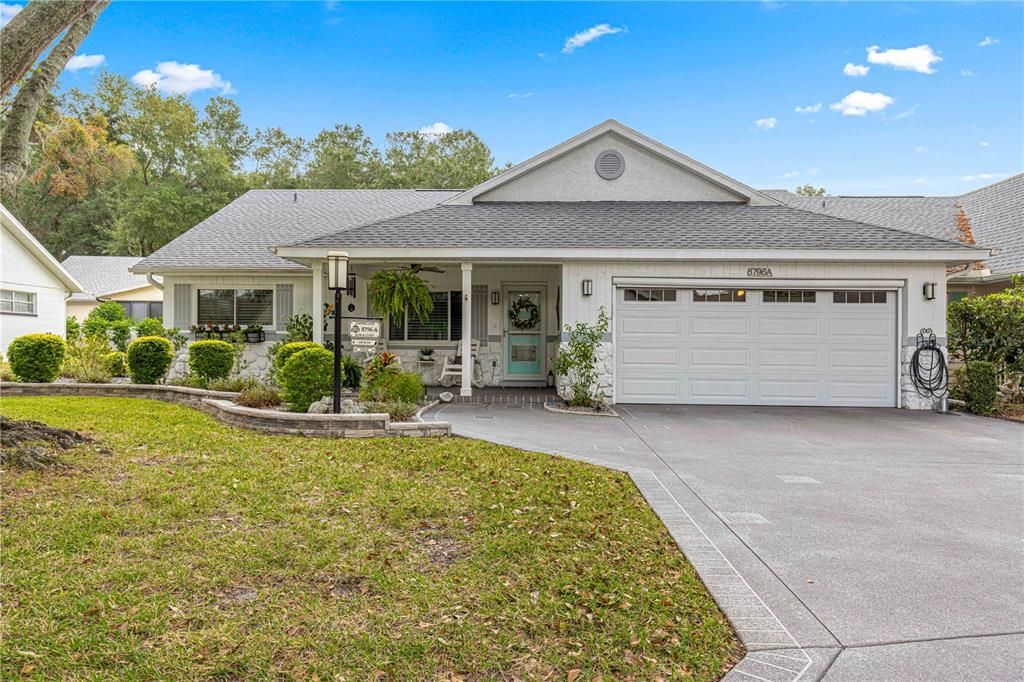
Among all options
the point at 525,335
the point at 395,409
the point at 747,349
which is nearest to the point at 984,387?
the point at 747,349

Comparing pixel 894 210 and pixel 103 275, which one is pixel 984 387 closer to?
pixel 894 210

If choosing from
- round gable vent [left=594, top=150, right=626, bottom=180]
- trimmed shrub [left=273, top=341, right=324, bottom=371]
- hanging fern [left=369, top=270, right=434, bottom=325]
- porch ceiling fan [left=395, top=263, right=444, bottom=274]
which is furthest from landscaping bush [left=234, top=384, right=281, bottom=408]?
round gable vent [left=594, top=150, right=626, bottom=180]

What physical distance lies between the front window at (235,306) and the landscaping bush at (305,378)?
5217mm

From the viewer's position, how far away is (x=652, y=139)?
1120 cm

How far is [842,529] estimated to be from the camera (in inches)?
153

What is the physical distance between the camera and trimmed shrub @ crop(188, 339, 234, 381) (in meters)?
9.81

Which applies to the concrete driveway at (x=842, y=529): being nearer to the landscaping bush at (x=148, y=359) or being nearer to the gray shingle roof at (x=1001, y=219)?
the gray shingle roof at (x=1001, y=219)

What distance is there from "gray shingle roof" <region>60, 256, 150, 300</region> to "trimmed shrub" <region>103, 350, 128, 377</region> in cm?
1054

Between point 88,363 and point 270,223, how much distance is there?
508 cm

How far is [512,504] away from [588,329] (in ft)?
18.5

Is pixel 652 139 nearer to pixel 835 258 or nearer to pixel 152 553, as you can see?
pixel 835 258

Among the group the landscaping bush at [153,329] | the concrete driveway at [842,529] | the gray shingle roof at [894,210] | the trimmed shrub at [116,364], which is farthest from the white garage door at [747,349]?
the trimmed shrub at [116,364]

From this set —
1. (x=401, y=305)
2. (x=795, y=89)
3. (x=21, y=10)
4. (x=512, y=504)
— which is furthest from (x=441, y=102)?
(x=512, y=504)

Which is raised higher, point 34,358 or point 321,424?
point 34,358
